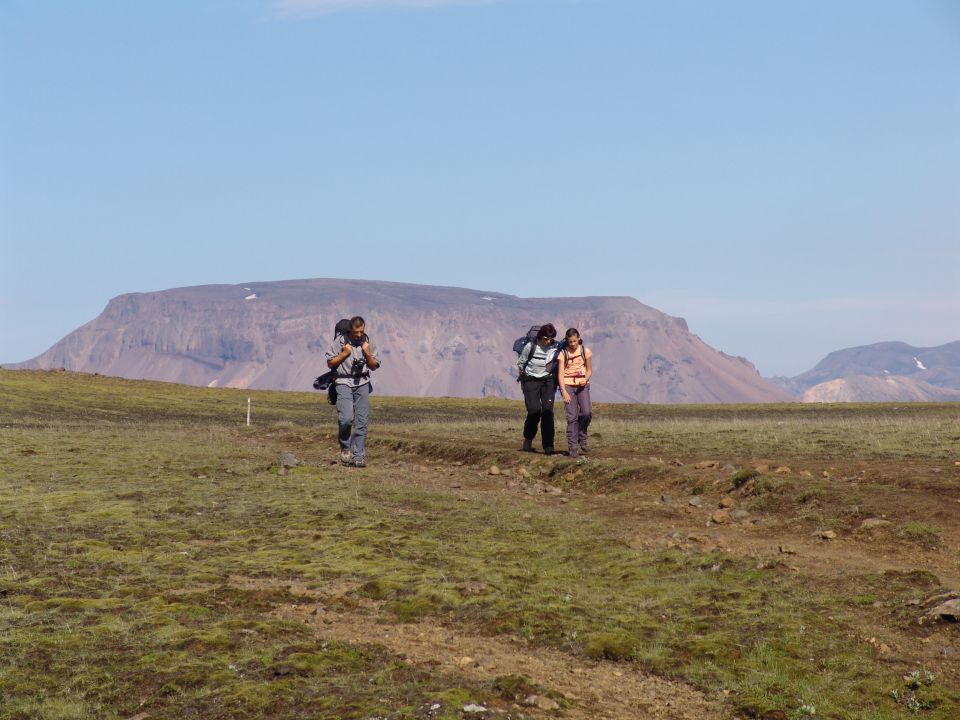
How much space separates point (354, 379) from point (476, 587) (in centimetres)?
1044

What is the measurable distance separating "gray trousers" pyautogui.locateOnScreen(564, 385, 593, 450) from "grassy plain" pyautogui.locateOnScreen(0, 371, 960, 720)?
0.99 m

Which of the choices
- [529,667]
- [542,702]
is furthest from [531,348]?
[542,702]

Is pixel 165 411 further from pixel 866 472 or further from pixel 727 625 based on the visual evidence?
pixel 727 625

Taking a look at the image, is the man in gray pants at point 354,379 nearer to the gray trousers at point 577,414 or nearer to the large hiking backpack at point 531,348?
the large hiking backpack at point 531,348

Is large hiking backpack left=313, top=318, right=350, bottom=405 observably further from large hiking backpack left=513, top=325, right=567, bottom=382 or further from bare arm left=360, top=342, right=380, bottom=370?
large hiking backpack left=513, top=325, right=567, bottom=382

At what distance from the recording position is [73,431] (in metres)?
29.8

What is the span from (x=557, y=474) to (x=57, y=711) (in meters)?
13.4

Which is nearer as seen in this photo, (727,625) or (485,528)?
(727,625)

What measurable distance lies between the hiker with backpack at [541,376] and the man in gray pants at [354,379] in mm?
3506

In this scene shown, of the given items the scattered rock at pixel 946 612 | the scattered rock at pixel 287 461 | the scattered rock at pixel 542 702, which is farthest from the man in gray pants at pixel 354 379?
the scattered rock at pixel 542 702

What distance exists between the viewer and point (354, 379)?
66.1 ft

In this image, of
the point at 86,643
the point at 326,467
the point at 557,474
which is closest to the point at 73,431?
the point at 326,467


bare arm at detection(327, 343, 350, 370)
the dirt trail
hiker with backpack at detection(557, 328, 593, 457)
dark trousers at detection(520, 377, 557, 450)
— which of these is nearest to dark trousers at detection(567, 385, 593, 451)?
hiker with backpack at detection(557, 328, 593, 457)

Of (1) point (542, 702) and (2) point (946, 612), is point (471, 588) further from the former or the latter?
(2) point (946, 612)
